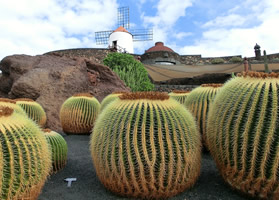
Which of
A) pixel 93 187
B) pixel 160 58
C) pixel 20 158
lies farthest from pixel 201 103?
pixel 160 58

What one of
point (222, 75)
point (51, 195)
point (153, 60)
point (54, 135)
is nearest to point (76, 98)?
point (54, 135)

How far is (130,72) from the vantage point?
11508 millimetres

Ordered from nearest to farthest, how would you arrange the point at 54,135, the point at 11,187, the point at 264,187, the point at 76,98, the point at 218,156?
the point at 11,187
the point at 264,187
the point at 218,156
the point at 54,135
the point at 76,98

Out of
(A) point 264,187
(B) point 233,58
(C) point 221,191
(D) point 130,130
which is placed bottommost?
(C) point 221,191

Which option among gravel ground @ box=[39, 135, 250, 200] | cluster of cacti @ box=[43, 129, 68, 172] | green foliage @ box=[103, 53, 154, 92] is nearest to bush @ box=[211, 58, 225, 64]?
green foliage @ box=[103, 53, 154, 92]

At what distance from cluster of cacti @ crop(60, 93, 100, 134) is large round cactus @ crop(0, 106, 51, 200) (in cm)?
339

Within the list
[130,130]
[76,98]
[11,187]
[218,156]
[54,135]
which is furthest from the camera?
[76,98]

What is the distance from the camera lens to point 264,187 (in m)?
1.98

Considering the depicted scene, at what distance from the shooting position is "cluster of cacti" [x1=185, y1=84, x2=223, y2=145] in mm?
3322

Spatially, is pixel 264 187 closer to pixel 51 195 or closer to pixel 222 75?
pixel 51 195

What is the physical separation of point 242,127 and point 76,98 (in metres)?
4.33

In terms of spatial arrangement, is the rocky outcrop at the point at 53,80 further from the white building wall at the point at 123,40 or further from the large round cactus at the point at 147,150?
the white building wall at the point at 123,40

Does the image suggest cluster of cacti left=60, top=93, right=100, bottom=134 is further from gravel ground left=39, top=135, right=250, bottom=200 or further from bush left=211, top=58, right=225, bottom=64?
bush left=211, top=58, right=225, bottom=64

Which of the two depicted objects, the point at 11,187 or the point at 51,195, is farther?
the point at 51,195
